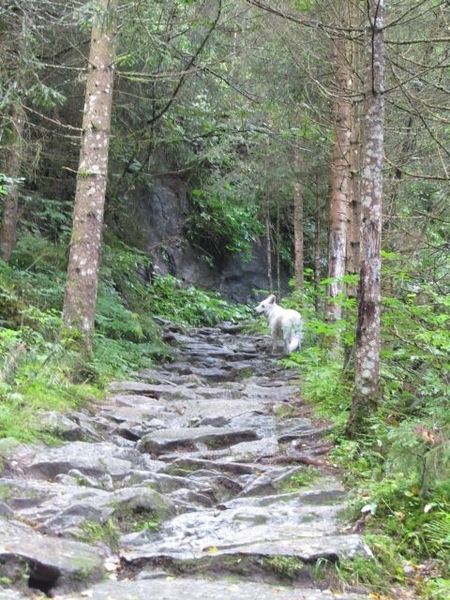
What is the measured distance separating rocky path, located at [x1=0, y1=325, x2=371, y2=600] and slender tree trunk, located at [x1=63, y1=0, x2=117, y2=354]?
172cm

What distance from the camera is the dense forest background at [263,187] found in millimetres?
6668

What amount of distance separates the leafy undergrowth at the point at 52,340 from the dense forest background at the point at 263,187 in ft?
0.13

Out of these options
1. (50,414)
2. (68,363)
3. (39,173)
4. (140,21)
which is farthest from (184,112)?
Result: (50,414)

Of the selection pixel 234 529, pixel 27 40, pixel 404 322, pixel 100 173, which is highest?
pixel 27 40

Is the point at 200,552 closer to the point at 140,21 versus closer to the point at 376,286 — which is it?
the point at 376,286

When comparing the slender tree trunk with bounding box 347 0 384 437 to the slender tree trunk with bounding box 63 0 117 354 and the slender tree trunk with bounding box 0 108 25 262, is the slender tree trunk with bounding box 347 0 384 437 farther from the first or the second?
the slender tree trunk with bounding box 0 108 25 262

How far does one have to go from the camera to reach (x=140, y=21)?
34.7ft

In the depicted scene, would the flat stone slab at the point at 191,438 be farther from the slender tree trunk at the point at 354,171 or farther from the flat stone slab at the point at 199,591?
the flat stone slab at the point at 199,591

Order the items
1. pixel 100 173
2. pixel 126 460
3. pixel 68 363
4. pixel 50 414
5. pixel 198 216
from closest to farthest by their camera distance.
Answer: pixel 126 460, pixel 50 414, pixel 68 363, pixel 100 173, pixel 198 216

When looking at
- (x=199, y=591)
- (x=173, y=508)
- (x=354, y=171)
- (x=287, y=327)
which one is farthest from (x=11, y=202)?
(x=199, y=591)

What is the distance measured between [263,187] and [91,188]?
9259mm

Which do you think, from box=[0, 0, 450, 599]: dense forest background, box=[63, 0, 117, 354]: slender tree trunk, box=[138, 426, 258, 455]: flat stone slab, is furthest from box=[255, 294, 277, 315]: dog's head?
box=[138, 426, 258, 455]: flat stone slab

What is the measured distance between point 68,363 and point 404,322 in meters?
4.41

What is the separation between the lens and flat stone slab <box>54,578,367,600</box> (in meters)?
3.62
